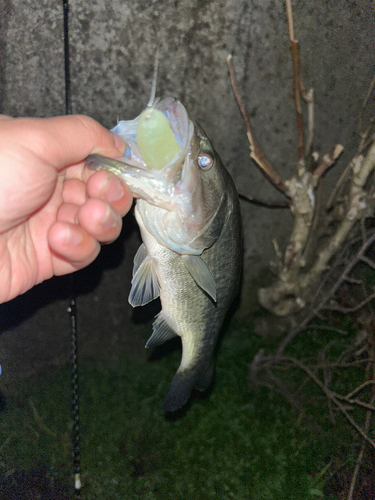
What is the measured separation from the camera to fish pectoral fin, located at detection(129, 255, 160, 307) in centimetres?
185

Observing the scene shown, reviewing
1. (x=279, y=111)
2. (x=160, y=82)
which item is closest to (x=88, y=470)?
(x=160, y=82)

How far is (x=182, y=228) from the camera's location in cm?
172

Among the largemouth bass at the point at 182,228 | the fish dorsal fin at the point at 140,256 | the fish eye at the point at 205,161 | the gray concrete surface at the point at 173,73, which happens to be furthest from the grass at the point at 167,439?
the fish eye at the point at 205,161

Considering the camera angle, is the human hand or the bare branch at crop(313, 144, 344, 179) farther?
the bare branch at crop(313, 144, 344, 179)

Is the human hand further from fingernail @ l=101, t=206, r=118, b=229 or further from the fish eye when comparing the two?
the fish eye

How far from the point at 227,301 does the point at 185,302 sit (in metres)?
0.28

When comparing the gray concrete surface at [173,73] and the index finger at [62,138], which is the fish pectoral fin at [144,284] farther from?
the gray concrete surface at [173,73]

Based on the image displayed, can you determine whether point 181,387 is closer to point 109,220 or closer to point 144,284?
point 144,284

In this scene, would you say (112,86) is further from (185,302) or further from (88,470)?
(88,470)

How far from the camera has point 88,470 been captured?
2.76 m

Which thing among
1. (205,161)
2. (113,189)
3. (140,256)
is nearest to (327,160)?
(205,161)

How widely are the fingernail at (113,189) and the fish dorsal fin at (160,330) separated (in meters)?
0.72

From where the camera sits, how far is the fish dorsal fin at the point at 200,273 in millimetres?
1797

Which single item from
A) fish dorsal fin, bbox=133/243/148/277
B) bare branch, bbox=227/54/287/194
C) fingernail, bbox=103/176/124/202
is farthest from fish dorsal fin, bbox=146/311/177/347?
bare branch, bbox=227/54/287/194
